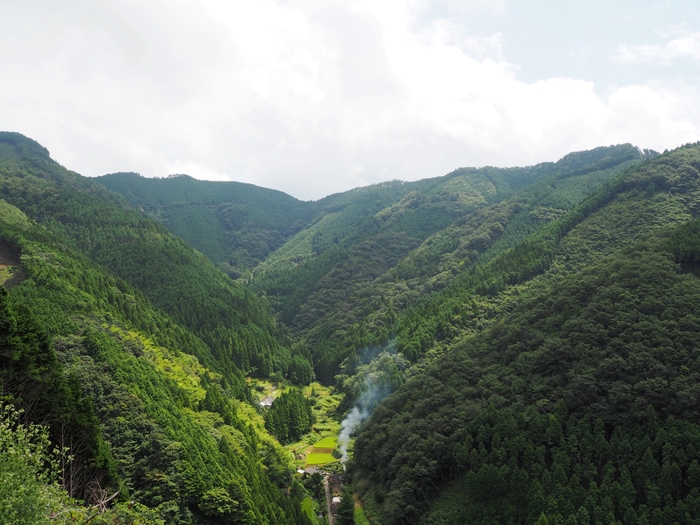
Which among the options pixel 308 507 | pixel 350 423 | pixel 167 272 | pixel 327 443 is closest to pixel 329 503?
pixel 308 507

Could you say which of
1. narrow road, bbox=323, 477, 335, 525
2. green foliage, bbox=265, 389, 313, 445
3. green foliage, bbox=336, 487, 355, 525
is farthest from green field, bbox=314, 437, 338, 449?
green foliage, bbox=336, 487, 355, 525

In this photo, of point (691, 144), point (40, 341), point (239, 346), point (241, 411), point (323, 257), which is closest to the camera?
point (40, 341)

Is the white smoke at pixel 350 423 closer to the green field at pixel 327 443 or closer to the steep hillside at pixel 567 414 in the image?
the green field at pixel 327 443

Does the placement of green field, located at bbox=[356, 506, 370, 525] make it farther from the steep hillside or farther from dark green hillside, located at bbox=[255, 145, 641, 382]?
dark green hillside, located at bbox=[255, 145, 641, 382]

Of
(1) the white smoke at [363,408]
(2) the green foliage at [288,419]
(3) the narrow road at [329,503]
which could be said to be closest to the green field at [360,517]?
(3) the narrow road at [329,503]

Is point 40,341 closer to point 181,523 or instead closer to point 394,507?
point 181,523

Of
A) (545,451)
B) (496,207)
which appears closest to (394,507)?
(545,451)
